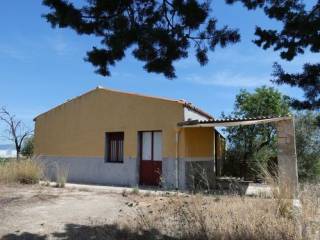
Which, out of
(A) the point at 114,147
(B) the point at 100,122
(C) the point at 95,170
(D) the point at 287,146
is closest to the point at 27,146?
(C) the point at 95,170

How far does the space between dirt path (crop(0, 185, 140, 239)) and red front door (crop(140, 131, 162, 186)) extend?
4.81 m

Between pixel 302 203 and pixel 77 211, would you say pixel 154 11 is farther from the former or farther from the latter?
pixel 77 211

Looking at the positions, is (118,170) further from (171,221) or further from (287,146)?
(171,221)

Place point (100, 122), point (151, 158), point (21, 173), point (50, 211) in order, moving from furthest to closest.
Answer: point (100, 122), point (151, 158), point (21, 173), point (50, 211)

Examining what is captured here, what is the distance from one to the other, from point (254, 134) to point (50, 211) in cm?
1681

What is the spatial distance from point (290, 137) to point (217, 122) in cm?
269

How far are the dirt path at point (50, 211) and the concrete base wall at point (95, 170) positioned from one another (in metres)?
5.25

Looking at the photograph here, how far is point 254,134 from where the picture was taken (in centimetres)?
2388

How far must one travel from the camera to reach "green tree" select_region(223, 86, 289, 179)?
22731mm

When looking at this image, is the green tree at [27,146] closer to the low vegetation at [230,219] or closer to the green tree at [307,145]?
the green tree at [307,145]

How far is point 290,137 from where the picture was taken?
14.3 meters

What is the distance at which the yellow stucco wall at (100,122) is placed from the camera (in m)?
16.9

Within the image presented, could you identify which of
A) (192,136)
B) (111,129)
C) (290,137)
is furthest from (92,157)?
(290,137)

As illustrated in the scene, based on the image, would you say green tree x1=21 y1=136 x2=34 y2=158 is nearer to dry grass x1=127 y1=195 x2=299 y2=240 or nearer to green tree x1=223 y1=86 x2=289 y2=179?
green tree x1=223 y1=86 x2=289 y2=179
